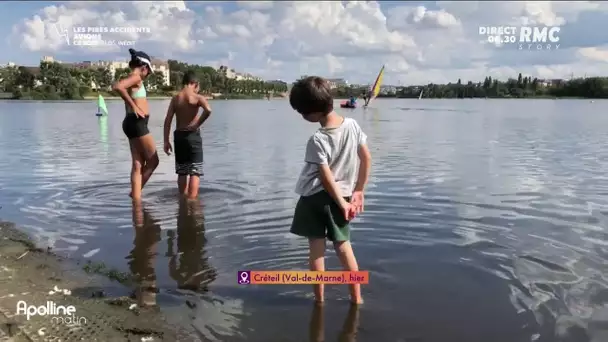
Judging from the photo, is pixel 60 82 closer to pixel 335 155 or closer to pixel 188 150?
pixel 188 150

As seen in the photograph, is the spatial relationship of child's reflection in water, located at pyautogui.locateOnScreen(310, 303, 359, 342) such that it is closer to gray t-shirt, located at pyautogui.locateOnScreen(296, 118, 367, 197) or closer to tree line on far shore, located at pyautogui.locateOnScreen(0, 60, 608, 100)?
gray t-shirt, located at pyautogui.locateOnScreen(296, 118, 367, 197)

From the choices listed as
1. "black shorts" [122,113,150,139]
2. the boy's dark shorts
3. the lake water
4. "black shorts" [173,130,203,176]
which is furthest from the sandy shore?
"black shorts" [173,130,203,176]

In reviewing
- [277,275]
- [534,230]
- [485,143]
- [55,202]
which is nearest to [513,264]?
[534,230]

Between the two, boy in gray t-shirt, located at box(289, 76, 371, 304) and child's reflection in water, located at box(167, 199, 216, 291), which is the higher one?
boy in gray t-shirt, located at box(289, 76, 371, 304)

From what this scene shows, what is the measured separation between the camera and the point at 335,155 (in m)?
4.43

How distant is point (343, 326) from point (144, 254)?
2.78 m

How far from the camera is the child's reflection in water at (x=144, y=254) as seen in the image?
5020 mm

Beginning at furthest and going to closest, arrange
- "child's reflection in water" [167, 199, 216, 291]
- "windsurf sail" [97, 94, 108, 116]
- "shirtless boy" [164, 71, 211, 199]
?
"windsurf sail" [97, 94, 108, 116], "shirtless boy" [164, 71, 211, 199], "child's reflection in water" [167, 199, 216, 291]

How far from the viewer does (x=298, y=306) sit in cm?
478

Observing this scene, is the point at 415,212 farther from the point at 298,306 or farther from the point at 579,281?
the point at 298,306

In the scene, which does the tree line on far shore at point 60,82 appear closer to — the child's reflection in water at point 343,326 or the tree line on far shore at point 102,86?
the tree line on far shore at point 102,86

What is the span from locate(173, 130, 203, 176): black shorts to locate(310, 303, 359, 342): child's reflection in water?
4.86 m

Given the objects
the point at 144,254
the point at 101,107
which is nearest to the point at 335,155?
the point at 144,254

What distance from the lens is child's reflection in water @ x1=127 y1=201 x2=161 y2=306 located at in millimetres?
5020
